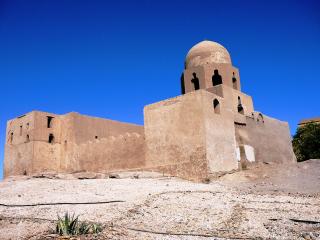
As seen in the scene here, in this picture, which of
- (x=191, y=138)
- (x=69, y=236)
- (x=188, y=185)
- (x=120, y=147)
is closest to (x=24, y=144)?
(x=120, y=147)

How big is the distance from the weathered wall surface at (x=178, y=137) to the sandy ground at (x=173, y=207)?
60.4 inches

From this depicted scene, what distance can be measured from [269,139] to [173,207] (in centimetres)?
1228

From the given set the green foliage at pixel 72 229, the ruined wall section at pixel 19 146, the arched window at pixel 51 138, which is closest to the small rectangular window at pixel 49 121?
the arched window at pixel 51 138

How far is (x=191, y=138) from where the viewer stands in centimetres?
1670

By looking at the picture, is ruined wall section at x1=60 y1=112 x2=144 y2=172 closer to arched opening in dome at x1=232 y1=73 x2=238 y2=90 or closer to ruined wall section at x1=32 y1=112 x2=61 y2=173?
ruined wall section at x1=32 y1=112 x2=61 y2=173

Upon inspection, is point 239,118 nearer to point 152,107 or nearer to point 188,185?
point 152,107

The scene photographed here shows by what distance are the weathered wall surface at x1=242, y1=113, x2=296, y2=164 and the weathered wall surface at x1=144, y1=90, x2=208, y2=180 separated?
11.9ft

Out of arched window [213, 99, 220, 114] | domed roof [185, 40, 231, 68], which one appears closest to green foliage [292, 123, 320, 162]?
domed roof [185, 40, 231, 68]

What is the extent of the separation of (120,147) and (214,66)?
727 cm

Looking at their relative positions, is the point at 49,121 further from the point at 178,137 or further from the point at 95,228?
the point at 95,228

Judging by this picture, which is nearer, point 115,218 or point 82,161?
point 115,218

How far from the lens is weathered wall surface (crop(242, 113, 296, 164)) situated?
64.1 feet

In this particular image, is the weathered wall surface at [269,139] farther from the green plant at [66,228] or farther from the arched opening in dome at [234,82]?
the green plant at [66,228]

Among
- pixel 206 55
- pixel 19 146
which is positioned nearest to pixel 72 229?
pixel 206 55
